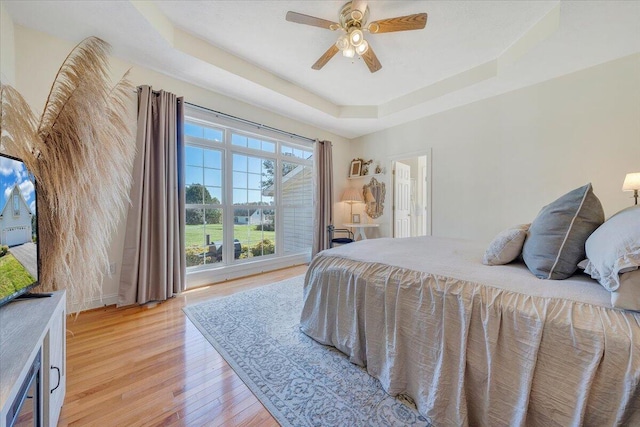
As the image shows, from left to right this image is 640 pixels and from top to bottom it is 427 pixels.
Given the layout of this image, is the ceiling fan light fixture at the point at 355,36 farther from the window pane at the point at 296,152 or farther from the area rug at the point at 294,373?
the area rug at the point at 294,373

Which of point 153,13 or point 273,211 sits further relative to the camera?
point 273,211

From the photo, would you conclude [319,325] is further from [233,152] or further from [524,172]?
[524,172]

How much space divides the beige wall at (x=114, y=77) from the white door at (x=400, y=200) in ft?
7.93

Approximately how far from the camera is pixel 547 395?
87 cm

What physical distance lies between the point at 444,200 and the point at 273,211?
8.94ft

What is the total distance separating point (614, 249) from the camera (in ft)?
2.81

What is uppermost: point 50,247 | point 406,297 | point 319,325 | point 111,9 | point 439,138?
point 111,9

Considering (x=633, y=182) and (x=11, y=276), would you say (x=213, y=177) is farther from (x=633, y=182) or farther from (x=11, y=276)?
(x=633, y=182)

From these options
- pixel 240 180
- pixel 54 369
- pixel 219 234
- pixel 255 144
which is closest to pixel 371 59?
pixel 255 144

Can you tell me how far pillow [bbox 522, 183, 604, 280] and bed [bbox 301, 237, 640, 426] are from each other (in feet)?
0.20

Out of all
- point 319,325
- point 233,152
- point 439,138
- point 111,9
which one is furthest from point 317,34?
point 319,325

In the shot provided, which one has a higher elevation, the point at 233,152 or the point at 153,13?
the point at 153,13

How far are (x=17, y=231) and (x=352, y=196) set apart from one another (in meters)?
4.03

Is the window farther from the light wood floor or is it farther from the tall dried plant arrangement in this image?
the tall dried plant arrangement
